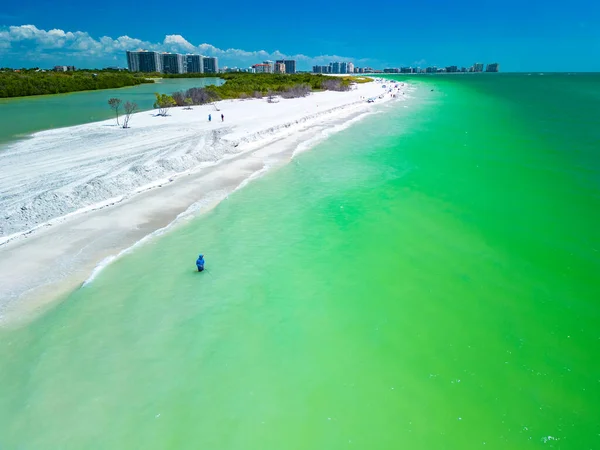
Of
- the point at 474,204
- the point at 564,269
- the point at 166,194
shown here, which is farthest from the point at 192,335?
the point at 474,204

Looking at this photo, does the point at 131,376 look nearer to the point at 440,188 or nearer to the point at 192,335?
the point at 192,335

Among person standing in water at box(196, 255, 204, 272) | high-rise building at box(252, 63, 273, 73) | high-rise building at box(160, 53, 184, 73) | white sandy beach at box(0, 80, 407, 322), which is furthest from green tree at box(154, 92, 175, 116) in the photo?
high-rise building at box(252, 63, 273, 73)

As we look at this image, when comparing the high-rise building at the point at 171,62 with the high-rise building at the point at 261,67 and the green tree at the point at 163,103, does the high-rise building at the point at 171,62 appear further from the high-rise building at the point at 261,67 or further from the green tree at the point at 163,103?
the green tree at the point at 163,103

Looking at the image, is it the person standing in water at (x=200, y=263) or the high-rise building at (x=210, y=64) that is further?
the high-rise building at (x=210, y=64)

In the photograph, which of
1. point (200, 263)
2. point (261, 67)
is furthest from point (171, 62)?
point (200, 263)

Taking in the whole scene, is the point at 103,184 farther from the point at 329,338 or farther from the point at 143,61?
the point at 143,61

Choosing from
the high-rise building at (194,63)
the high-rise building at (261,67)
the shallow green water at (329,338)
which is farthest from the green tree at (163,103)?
the high-rise building at (261,67)

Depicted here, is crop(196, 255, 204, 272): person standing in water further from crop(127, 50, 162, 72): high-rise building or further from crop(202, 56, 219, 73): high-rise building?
crop(202, 56, 219, 73): high-rise building
